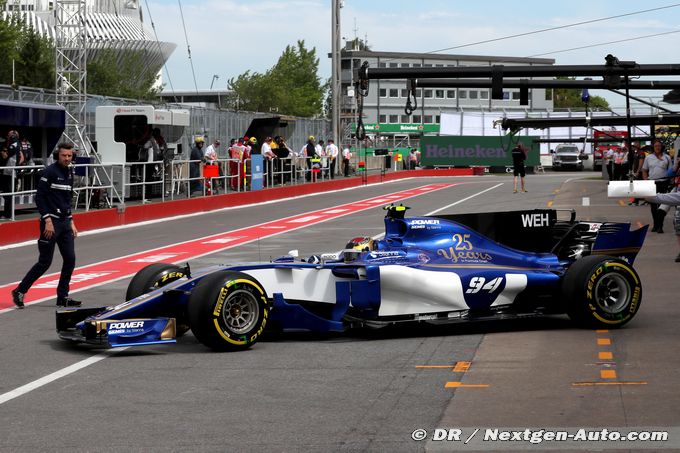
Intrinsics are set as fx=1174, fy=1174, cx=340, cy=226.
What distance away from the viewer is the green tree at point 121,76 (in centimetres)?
8112

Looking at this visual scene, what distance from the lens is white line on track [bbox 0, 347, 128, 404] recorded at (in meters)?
8.61

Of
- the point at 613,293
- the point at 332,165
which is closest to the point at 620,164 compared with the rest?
the point at 332,165

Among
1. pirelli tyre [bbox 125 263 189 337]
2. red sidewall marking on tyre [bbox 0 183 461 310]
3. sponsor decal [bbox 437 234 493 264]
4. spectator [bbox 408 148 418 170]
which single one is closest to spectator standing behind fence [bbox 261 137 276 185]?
red sidewall marking on tyre [bbox 0 183 461 310]

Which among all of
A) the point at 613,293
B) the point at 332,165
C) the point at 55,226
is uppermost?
the point at 332,165

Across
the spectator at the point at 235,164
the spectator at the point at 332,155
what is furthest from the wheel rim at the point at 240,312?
the spectator at the point at 332,155

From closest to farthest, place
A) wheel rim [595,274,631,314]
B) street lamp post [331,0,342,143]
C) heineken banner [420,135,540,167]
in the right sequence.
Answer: wheel rim [595,274,631,314]
street lamp post [331,0,342,143]
heineken banner [420,135,540,167]

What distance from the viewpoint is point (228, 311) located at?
33.3 feet

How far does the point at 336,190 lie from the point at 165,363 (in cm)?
3799

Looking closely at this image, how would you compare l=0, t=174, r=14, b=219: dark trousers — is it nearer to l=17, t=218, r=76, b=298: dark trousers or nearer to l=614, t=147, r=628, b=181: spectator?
l=17, t=218, r=76, b=298: dark trousers

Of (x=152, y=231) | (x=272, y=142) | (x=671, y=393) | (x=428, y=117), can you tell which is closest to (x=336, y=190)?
(x=272, y=142)

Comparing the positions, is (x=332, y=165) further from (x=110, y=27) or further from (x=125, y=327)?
(x=110, y=27)

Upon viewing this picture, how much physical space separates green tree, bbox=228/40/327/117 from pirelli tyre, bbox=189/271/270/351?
97016mm

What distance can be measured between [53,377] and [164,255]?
442 inches

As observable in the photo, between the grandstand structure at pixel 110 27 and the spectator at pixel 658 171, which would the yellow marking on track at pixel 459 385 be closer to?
the spectator at pixel 658 171
